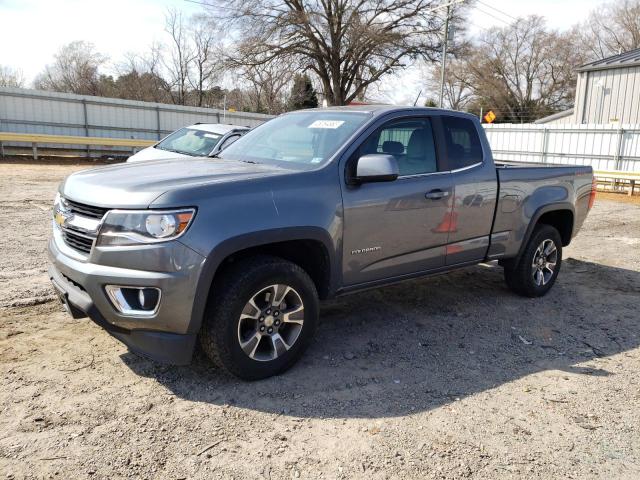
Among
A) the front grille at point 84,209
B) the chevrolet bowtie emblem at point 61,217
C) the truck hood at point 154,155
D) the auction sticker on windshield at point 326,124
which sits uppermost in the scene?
the auction sticker on windshield at point 326,124

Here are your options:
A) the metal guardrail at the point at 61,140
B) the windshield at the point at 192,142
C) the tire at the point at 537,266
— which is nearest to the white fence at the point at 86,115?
the metal guardrail at the point at 61,140

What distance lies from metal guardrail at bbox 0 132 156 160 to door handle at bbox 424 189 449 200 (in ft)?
61.2

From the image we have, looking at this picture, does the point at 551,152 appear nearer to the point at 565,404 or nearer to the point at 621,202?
the point at 621,202

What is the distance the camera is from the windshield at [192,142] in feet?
34.4

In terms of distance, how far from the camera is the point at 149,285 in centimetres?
313

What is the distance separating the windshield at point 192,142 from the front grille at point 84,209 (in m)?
6.77

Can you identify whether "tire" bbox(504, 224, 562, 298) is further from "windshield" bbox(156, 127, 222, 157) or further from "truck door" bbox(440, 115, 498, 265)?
"windshield" bbox(156, 127, 222, 157)

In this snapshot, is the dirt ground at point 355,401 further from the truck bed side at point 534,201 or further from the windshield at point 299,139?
the windshield at point 299,139

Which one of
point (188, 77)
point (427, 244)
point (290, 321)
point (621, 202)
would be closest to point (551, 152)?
point (621, 202)

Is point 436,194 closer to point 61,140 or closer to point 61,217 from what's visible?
Answer: point 61,217

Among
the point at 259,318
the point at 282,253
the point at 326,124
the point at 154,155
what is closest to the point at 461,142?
the point at 326,124

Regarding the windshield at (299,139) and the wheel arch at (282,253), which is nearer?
the wheel arch at (282,253)

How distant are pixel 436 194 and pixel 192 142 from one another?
742 cm

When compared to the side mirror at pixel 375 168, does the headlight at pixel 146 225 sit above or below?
below
